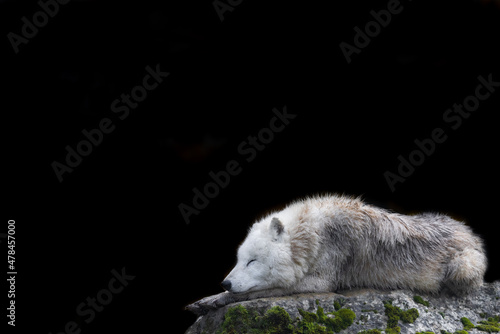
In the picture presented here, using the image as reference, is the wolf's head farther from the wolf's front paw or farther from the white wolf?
the wolf's front paw

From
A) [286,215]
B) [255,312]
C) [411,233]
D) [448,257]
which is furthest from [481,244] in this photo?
[255,312]

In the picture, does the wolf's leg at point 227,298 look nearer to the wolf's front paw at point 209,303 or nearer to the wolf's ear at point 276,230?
the wolf's front paw at point 209,303

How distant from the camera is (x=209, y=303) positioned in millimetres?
6734

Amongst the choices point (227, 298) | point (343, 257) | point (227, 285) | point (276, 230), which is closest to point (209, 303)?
point (227, 298)

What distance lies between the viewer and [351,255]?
22.6 feet

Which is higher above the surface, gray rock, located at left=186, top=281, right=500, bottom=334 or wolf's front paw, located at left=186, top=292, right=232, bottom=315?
wolf's front paw, located at left=186, top=292, right=232, bottom=315

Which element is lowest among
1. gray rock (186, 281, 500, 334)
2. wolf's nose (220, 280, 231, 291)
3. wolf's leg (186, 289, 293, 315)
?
gray rock (186, 281, 500, 334)

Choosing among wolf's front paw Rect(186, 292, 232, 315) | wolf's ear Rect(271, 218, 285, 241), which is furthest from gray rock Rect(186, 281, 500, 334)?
wolf's ear Rect(271, 218, 285, 241)

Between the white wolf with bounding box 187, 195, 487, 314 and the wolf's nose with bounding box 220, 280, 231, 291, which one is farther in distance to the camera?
the white wolf with bounding box 187, 195, 487, 314

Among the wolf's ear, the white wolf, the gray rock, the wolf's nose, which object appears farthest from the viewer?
the wolf's ear

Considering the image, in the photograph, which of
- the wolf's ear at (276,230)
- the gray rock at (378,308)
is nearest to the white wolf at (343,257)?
the wolf's ear at (276,230)

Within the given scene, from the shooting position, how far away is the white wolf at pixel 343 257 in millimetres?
6625

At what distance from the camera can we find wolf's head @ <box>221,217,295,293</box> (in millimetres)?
6562

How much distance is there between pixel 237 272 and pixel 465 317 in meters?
3.01
